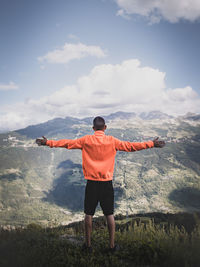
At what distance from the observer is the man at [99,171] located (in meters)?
4.54

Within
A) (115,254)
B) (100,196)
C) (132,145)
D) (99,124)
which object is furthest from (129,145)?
(115,254)

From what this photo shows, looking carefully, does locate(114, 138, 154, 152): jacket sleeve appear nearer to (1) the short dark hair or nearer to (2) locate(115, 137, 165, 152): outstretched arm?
(2) locate(115, 137, 165, 152): outstretched arm

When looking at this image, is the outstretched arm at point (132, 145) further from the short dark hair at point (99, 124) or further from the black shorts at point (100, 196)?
the black shorts at point (100, 196)

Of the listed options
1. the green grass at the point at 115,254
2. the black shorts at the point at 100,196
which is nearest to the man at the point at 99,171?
the black shorts at the point at 100,196

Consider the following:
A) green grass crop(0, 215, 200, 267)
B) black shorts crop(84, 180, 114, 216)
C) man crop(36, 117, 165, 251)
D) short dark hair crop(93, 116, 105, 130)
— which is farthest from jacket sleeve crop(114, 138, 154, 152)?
green grass crop(0, 215, 200, 267)

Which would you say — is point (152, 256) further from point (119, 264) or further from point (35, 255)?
point (35, 255)

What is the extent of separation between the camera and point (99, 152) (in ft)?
15.3

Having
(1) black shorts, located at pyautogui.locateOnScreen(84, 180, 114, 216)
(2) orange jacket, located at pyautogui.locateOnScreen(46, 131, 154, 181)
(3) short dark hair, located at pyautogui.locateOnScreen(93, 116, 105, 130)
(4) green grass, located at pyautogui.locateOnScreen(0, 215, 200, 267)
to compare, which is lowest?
(4) green grass, located at pyautogui.locateOnScreen(0, 215, 200, 267)

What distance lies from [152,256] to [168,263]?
1.60 feet

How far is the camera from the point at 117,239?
5.34m

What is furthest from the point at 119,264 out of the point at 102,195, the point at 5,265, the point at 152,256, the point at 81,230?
the point at 81,230

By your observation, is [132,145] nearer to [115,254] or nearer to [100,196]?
[100,196]

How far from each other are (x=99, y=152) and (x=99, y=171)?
1.53ft

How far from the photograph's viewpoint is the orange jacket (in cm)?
457
